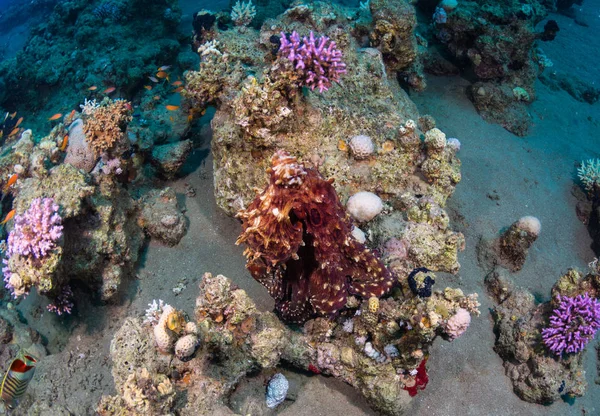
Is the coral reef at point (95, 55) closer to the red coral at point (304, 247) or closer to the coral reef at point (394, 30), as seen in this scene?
the coral reef at point (394, 30)

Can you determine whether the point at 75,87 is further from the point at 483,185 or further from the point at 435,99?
the point at 483,185

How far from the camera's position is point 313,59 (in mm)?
4375

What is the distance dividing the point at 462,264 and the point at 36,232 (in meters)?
5.80

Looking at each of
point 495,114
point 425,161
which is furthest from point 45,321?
point 495,114

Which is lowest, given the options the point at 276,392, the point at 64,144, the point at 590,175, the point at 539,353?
the point at 590,175

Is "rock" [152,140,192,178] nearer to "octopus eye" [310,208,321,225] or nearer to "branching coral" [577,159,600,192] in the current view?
"octopus eye" [310,208,321,225]

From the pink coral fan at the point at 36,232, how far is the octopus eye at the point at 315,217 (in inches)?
121

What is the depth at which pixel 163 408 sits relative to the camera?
320cm

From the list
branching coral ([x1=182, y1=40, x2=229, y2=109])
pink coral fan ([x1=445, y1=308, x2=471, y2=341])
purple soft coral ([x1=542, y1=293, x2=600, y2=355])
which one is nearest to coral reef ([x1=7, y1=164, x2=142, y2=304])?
branching coral ([x1=182, y1=40, x2=229, y2=109])

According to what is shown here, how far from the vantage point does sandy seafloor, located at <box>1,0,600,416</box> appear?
445 cm

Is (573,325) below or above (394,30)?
below

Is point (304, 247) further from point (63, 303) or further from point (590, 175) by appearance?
point (590, 175)

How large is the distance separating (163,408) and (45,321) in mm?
3348

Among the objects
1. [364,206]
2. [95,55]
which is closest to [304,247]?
[364,206]
